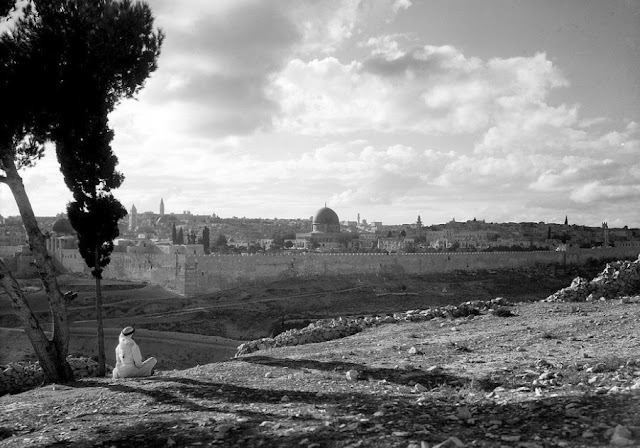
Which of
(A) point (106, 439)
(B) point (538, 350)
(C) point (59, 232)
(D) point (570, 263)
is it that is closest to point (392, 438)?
(A) point (106, 439)

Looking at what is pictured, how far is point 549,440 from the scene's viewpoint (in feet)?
10.8

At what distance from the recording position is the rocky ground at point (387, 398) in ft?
12.0

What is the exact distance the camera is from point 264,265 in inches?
1547

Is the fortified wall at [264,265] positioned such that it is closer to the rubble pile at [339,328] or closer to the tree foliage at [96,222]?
the rubble pile at [339,328]

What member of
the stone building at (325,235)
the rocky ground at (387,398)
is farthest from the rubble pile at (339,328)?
the stone building at (325,235)

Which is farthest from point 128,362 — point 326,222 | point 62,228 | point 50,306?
point 326,222

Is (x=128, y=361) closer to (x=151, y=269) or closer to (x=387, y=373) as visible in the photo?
(x=387, y=373)

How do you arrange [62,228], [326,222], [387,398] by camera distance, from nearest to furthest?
1. [387,398]
2. [62,228]
3. [326,222]

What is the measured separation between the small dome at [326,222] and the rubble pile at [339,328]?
66770 millimetres

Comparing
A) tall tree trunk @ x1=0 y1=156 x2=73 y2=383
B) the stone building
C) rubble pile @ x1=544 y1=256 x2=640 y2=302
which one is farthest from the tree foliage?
the stone building

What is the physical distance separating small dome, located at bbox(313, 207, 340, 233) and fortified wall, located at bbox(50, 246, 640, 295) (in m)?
35.1

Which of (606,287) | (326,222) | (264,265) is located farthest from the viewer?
(326,222)

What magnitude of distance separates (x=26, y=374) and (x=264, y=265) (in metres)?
29.4

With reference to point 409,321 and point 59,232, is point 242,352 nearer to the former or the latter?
point 409,321
